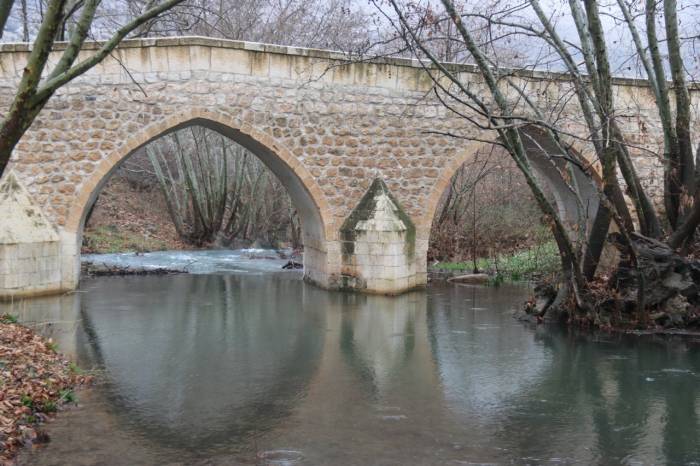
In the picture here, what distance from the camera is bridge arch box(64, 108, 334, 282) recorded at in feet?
35.0

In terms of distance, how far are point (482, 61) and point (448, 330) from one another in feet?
10.8

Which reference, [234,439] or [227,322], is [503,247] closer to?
[227,322]

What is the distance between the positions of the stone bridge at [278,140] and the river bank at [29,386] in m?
→ 3.90

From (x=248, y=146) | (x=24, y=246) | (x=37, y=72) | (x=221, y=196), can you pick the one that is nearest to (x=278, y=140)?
(x=248, y=146)

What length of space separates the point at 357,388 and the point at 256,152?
6937 mm

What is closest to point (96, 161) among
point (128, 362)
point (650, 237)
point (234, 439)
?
point (128, 362)

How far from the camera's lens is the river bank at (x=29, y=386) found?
444 cm

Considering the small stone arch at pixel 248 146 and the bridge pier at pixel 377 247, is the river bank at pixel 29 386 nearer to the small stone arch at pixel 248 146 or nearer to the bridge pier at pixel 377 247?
the small stone arch at pixel 248 146

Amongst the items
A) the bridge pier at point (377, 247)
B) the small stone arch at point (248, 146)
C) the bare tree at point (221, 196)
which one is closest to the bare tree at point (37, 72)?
the small stone arch at point (248, 146)

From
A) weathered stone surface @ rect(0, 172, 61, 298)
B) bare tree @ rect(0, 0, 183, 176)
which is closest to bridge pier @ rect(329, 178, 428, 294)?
weathered stone surface @ rect(0, 172, 61, 298)

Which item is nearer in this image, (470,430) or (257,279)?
(470,430)

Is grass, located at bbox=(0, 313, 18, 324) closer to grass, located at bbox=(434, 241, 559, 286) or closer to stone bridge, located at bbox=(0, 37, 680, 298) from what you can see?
stone bridge, located at bbox=(0, 37, 680, 298)

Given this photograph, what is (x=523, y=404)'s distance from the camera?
5.56m

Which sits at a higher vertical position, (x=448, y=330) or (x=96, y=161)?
(x=96, y=161)
